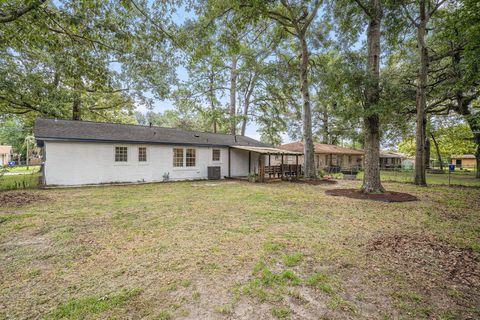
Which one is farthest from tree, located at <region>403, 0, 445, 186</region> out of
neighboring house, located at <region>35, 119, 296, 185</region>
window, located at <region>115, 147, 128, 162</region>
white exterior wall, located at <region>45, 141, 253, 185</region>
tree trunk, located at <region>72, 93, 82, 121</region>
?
tree trunk, located at <region>72, 93, 82, 121</region>

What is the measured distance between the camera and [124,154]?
1271 centimetres

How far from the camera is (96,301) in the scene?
8.24 ft

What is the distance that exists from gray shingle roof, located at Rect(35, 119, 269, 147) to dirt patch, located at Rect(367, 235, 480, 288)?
1227 centimetres

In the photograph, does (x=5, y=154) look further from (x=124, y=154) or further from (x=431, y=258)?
(x=431, y=258)

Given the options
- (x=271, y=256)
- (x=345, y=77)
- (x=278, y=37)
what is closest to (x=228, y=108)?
(x=278, y=37)

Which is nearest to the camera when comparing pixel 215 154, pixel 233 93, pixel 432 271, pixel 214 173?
pixel 432 271

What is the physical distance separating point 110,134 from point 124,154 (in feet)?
4.49

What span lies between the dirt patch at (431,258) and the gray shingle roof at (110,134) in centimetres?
1227

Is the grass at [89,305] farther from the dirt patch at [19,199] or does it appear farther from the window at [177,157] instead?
the window at [177,157]

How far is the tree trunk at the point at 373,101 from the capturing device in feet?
30.1

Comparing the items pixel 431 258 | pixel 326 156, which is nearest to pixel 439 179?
pixel 326 156

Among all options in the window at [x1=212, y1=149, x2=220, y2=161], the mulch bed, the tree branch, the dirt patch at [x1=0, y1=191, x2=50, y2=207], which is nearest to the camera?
the tree branch

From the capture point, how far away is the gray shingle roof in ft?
36.1

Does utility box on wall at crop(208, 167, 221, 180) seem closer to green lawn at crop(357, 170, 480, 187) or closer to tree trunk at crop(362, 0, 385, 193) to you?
tree trunk at crop(362, 0, 385, 193)
